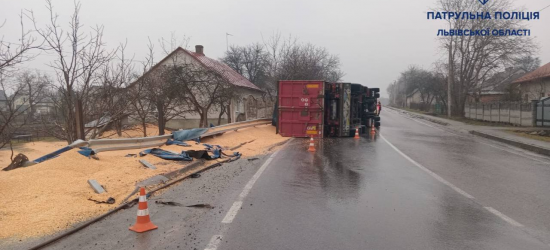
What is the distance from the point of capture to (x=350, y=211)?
5488 mm

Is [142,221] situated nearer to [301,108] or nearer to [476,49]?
[301,108]

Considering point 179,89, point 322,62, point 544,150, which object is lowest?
point 544,150

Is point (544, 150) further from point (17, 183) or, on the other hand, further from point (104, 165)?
point (17, 183)

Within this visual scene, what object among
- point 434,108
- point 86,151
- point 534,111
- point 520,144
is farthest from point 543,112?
point 434,108

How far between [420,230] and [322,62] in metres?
41.2

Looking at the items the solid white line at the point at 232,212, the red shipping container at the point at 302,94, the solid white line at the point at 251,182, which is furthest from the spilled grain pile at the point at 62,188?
the red shipping container at the point at 302,94

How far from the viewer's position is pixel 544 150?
43.5 feet

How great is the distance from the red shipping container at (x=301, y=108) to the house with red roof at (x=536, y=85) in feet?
85.1

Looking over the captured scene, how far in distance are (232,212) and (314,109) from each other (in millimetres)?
11747

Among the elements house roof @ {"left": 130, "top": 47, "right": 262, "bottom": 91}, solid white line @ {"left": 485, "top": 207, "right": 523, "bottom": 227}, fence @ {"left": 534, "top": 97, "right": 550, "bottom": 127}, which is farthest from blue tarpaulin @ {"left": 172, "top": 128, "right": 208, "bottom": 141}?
fence @ {"left": 534, "top": 97, "right": 550, "bottom": 127}

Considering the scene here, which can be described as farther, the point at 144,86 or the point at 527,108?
the point at 527,108

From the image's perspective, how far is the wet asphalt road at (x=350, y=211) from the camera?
4.32 meters

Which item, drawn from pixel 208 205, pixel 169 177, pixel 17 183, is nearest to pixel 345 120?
pixel 169 177

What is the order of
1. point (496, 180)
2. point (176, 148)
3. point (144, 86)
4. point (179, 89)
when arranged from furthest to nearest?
point (179, 89) < point (144, 86) < point (176, 148) < point (496, 180)
